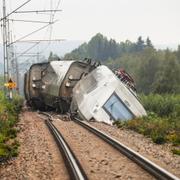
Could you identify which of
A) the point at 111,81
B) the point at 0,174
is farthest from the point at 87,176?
the point at 111,81

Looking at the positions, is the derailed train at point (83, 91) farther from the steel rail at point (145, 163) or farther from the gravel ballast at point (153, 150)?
the steel rail at point (145, 163)

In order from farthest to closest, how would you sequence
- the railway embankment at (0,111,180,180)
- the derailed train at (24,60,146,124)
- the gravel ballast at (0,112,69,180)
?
the derailed train at (24,60,146,124)
the gravel ballast at (0,112,69,180)
the railway embankment at (0,111,180,180)

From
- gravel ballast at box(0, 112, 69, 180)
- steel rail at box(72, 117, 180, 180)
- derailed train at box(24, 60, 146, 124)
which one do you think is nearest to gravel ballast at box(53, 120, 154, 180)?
steel rail at box(72, 117, 180, 180)

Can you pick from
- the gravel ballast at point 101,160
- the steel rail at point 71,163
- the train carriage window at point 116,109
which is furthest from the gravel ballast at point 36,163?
the train carriage window at point 116,109

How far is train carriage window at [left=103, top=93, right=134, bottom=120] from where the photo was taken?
26.9 m

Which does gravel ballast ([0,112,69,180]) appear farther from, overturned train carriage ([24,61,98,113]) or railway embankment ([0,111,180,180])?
overturned train carriage ([24,61,98,113])

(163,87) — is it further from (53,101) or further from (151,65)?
(53,101)

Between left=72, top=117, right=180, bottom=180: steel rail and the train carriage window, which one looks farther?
the train carriage window

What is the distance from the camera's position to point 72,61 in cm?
3412

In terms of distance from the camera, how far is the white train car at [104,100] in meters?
26.9

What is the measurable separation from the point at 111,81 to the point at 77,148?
46.4 feet

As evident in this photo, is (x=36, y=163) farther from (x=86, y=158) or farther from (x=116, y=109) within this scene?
(x=116, y=109)

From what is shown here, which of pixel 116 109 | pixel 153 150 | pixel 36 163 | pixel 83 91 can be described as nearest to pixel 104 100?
pixel 116 109

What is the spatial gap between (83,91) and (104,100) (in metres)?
2.98
